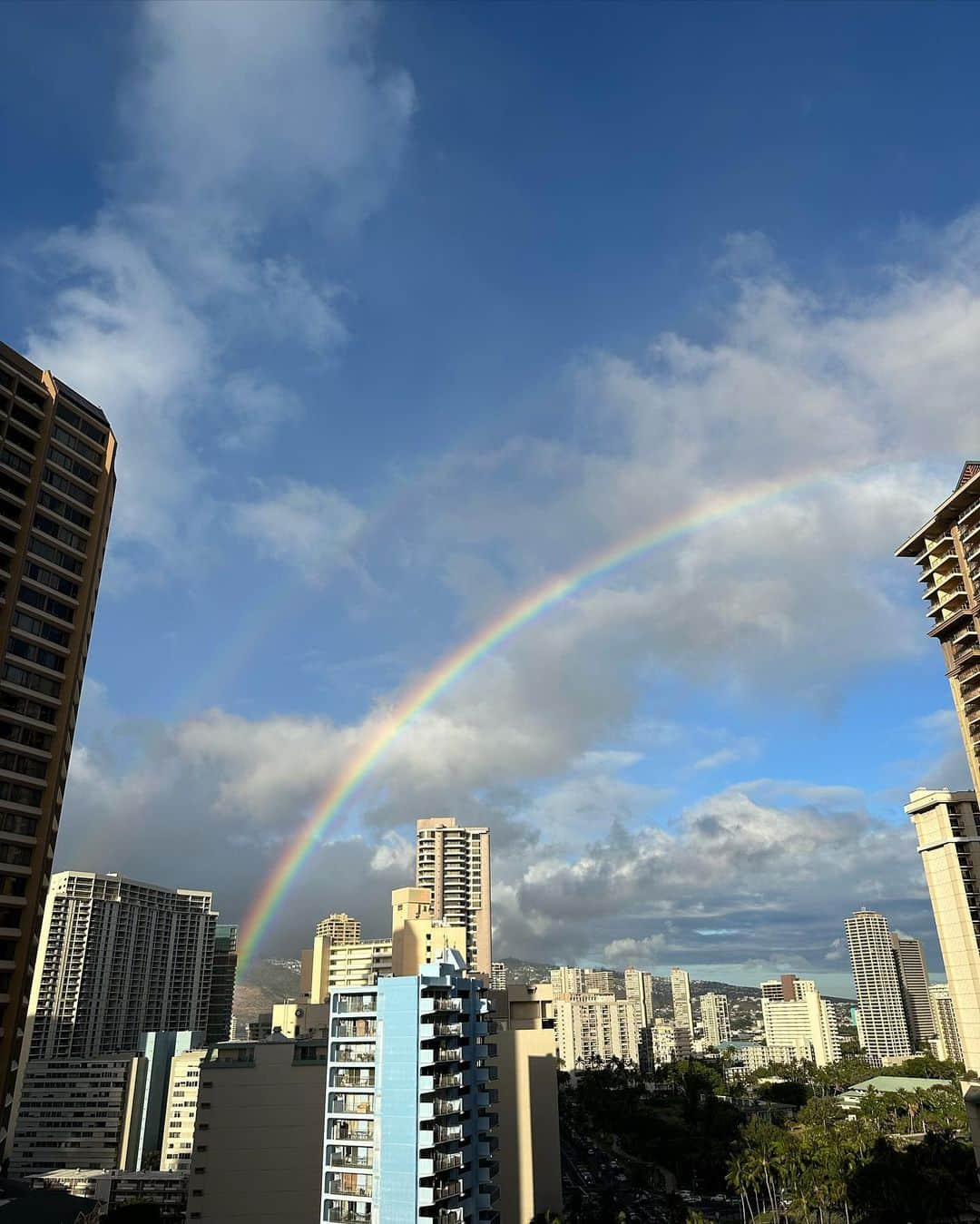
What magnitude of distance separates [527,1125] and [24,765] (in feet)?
155

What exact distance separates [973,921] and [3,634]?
71.7 meters

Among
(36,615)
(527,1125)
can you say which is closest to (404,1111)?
(527,1125)

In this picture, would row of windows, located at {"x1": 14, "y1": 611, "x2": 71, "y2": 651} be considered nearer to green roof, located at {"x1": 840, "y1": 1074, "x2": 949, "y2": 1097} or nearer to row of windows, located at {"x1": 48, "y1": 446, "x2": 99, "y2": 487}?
row of windows, located at {"x1": 48, "y1": 446, "x2": 99, "y2": 487}

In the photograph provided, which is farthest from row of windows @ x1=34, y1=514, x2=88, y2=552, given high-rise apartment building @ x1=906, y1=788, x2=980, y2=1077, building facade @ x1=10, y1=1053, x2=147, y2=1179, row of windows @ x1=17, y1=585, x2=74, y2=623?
building facade @ x1=10, y1=1053, x2=147, y2=1179

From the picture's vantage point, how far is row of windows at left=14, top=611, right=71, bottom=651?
50.4 metres

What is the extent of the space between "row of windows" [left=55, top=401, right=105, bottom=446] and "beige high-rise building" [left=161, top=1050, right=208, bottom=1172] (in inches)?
3985

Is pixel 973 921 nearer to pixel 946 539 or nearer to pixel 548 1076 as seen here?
pixel 946 539

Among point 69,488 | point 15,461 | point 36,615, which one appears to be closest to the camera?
point 36,615

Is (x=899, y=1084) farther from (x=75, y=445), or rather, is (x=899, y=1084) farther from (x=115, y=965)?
(x=75, y=445)

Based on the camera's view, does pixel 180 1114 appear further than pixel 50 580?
Yes

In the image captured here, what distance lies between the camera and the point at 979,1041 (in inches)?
2479

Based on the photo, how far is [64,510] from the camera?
179ft

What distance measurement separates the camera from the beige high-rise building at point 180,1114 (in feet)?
405

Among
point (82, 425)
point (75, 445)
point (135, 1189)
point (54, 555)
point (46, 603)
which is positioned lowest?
point (135, 1189)
